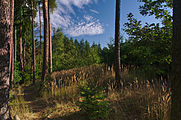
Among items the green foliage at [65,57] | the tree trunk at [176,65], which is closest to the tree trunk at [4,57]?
the tree trunk at [176,65]

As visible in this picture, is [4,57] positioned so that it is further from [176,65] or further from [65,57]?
[65,57]

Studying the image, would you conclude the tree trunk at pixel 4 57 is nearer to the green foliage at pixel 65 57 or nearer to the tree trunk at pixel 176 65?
the tree trunk at pixel 176 65

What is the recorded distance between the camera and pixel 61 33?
28.9 m

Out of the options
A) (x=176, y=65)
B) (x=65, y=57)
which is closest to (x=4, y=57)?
(x=176, y=65)

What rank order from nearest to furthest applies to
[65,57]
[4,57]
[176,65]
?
1. [176,65]
2. [4,57]
3. [65,57]

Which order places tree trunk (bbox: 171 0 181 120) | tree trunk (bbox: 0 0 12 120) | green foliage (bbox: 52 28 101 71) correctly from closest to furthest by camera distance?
1. tree trunk (bbox: 171 0 181 120)
2. tree trunk (bbox: 0 0 12 120)
3. green foliage (bbox: 52 28 101 71)

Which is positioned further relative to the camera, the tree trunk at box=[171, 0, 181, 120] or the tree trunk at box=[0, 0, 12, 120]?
the tree trunk at box=[0, 0, 12, 120]

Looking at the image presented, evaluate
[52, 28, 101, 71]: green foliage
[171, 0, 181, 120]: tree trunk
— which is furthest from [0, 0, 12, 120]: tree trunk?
[52, 28, 101, 71]: green foliage

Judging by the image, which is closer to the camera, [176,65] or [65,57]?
[176,65]

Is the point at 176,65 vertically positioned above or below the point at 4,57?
below

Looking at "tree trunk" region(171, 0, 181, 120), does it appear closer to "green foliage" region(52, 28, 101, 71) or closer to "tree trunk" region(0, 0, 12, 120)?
"tree trunk" region(0, 0, 12, 120)

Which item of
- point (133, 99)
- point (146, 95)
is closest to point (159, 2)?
point (146, 95)

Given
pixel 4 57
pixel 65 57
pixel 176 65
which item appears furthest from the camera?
pixel 65 57

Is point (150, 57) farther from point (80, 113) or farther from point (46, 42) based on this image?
point (46, 42)
